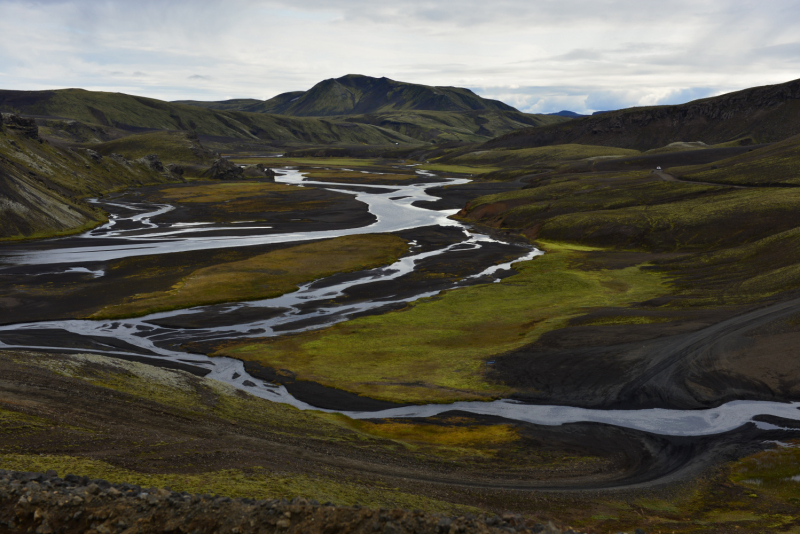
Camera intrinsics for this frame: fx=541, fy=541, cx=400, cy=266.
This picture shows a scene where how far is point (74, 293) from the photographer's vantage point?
219 feet

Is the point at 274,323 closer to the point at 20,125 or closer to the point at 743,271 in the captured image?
the point at 743,271

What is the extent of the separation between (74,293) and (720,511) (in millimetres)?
69618

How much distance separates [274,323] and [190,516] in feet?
146

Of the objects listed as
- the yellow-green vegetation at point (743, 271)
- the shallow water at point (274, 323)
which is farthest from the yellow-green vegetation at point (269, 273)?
the yellow-green vegetation at point (743, 271)

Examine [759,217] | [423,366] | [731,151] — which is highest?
[731,151]

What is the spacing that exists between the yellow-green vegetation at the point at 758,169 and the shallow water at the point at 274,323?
61.6 metres

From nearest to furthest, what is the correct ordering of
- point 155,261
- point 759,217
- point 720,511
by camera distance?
point 720,511
point 155,261
point 759,217

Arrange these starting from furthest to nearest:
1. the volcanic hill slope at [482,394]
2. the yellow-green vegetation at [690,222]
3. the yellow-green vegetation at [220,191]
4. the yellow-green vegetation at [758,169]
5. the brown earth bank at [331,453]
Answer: the yellow-green vegetation at [220,191] < the yellow-green vegetation at [758,169] < the yellow-green vegetation at [690,222] < the volcanic hill slope at [482,394] < the brown earth bank at [331,453]

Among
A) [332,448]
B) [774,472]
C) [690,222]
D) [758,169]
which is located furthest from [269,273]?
[758,169]

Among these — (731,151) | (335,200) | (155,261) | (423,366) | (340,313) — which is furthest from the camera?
(731,151)

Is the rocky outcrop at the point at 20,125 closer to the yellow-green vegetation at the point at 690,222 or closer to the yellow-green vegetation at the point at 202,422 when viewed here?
the yellow-green vegetation at the point at 690,222

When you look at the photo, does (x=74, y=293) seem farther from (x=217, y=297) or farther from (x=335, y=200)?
(x=335, y=200)

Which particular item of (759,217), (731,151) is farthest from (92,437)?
(731,151)

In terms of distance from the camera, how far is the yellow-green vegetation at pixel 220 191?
6624 inches
